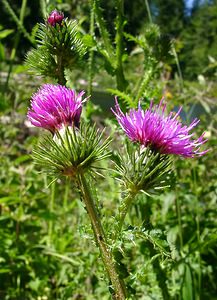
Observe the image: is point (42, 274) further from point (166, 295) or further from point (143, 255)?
point (166, 295)

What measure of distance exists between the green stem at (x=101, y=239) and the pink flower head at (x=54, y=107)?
0.40ft

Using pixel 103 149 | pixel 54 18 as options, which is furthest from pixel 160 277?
pixel 54 18

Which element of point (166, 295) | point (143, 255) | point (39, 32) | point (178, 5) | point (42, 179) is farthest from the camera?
point (178, 5)

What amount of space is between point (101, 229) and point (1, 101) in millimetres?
1257

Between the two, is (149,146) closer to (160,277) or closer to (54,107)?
(54,107)

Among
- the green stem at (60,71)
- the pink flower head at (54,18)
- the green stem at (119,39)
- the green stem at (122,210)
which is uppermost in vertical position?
the green stem at (119,39)

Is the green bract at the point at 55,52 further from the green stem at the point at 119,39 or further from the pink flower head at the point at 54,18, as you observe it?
the green stem at the point at 119,39

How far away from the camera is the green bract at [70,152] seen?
956mm

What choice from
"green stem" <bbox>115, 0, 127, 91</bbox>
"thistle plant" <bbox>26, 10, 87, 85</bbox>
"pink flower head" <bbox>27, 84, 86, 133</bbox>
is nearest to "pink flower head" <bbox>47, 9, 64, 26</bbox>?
"thistle plant" <bbox>26, 10, 87, 85</bbox>

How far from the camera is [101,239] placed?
1004 millimetres

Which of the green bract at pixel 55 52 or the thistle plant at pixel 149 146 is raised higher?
the green bract at pixel 55 52

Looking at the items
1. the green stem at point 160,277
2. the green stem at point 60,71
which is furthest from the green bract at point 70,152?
the green stem at point 160,277

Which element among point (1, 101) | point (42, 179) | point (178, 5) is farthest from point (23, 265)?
point (178, 5)

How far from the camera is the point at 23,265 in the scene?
2.06 metres
